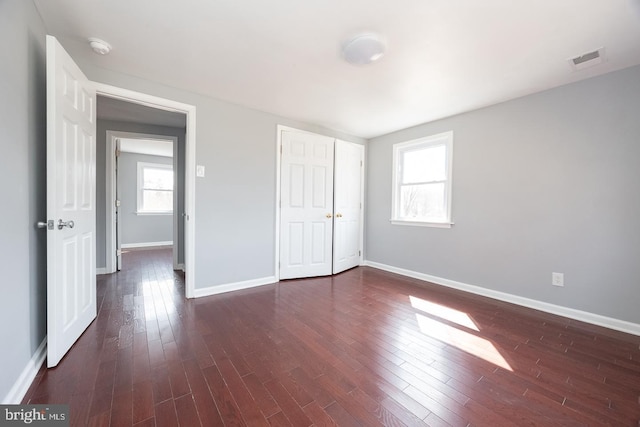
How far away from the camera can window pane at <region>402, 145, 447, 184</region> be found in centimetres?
358

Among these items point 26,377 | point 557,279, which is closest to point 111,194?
point 26,377

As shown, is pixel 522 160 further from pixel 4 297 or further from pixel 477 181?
pixel 4 297

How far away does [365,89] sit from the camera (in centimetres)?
265

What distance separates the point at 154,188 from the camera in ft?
21.6

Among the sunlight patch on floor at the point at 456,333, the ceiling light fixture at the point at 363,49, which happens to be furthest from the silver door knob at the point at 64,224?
the sunlight patch on floor at the point at 456,333

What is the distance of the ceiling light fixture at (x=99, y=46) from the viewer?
6.36 feet

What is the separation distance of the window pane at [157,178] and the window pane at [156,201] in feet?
0.52

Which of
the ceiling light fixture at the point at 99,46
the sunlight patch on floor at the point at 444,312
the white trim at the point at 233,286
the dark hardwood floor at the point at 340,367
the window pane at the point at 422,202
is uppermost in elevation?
the ceiling light fixture at the point at 99,46

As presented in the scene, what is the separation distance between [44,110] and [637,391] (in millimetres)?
4179

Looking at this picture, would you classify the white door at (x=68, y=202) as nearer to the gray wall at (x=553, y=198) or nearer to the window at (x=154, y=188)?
the gray wall at (x=553, y=198)

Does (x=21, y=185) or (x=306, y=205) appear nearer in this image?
(x=21, y=185)

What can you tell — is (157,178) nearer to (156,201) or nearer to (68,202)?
(156,201)

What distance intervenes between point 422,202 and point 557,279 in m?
1.74

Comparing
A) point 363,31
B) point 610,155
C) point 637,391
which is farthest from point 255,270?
point 610,155
